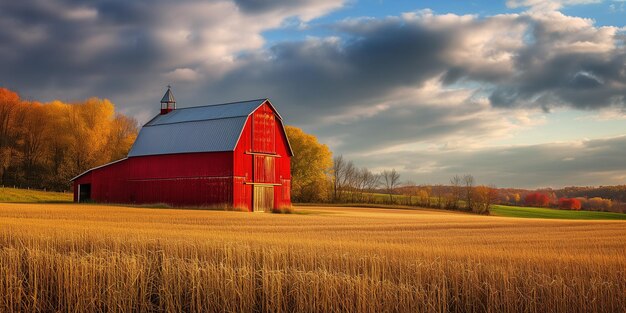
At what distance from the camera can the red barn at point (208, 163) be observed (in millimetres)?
50750

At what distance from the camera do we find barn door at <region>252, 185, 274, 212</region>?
172ft

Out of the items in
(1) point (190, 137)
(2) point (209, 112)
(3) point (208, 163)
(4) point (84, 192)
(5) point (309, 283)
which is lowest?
(5) point (309, 283)

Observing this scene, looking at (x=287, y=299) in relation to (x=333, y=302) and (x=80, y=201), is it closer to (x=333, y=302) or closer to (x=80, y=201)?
(x=333, y=302)

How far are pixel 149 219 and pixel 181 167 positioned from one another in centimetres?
2173

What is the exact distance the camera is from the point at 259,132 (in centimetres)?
5359

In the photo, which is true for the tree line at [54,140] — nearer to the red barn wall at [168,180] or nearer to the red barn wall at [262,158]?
the red barn wall at [168,180]

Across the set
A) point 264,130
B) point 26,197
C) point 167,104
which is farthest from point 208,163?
point 26,197

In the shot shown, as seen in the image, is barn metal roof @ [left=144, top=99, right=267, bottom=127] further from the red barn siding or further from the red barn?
the red barn siding

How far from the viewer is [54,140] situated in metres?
85.6

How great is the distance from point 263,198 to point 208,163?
20.2 feet

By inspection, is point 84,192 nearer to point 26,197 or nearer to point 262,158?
point 26,197

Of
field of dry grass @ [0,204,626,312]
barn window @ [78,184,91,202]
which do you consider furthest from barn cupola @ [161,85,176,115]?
field of dry grass @ [0,204,626,312]

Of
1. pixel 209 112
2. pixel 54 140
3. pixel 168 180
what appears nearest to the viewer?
pixel 168 180

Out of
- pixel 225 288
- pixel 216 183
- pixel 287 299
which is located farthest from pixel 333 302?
pixel 216 183
